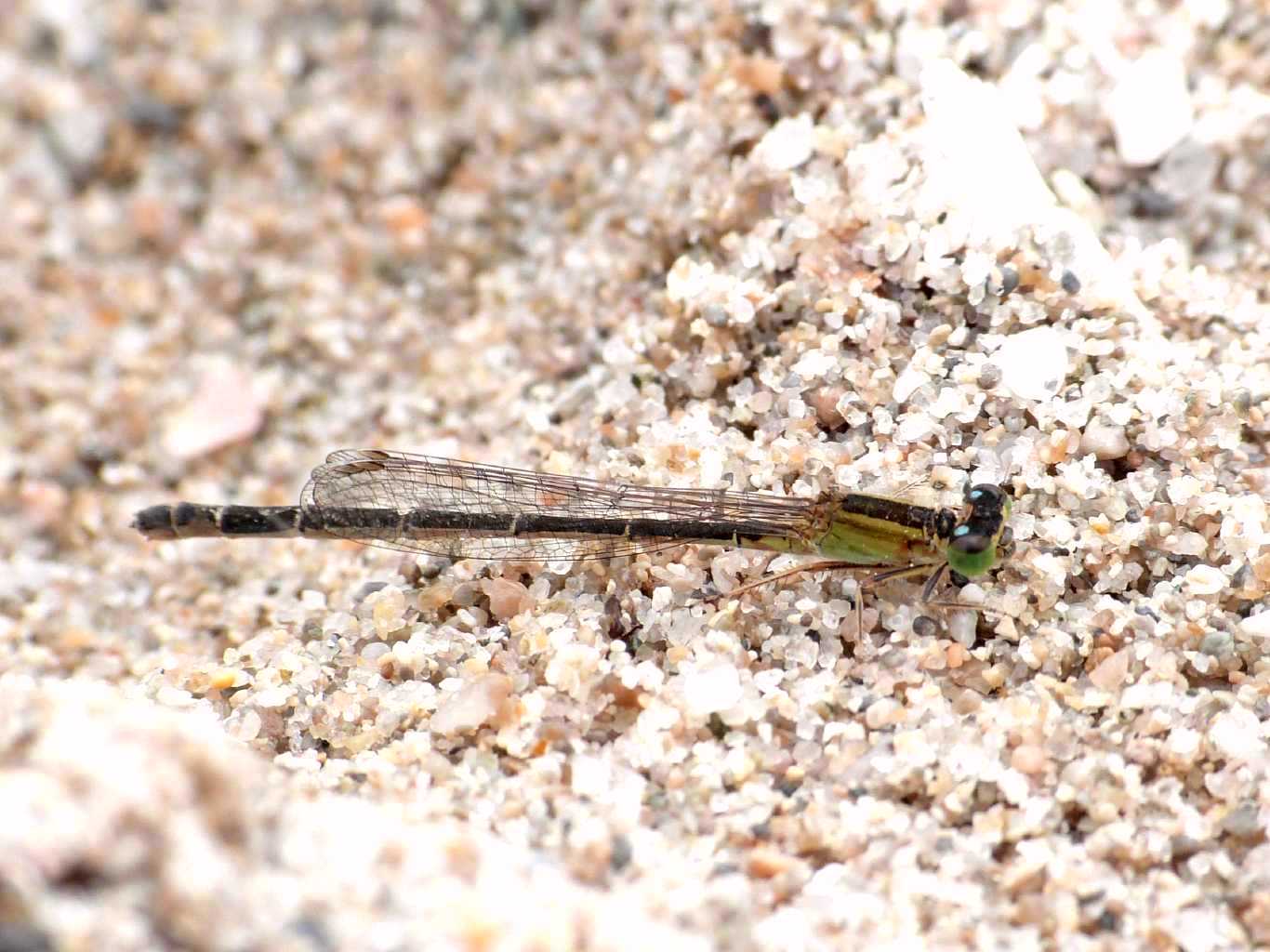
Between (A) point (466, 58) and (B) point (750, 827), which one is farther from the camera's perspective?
(A) point (466, 58)

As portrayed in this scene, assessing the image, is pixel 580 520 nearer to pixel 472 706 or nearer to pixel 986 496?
pixel 472 706

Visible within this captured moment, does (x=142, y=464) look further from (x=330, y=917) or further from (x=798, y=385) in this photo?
(x=330, y=917)

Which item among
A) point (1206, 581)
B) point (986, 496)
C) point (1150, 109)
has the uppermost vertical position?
point (1150, 109)

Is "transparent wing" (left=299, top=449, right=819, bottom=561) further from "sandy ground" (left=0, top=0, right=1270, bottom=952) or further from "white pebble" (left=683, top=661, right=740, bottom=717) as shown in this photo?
"white pebble" (left=683, top=661, right=740, bottom=717)

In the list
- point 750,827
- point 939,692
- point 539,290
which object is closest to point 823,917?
point 750,827

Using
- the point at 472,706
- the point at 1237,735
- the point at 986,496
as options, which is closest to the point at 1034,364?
the point at 986,496

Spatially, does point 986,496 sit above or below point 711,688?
above
